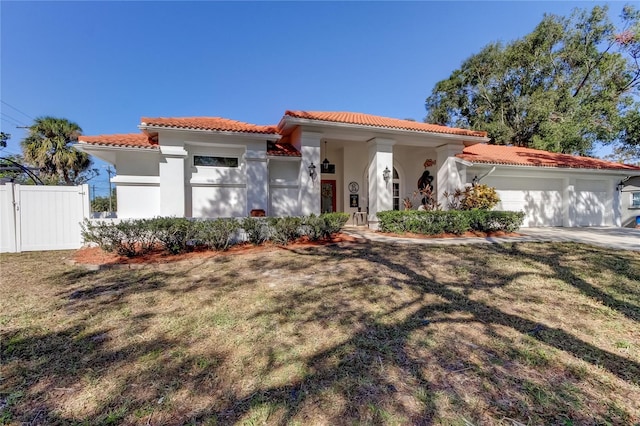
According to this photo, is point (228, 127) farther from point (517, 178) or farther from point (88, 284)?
point (517, 178)

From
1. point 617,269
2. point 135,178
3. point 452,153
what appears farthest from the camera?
point 452,153

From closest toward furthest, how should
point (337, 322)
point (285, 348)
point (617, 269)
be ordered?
point (285, 348), point (337, 322), point (617, 269)

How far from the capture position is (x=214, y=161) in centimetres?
1050

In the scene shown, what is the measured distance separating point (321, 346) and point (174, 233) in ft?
17.4

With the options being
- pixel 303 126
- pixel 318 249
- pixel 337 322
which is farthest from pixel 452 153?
pixel 337 322

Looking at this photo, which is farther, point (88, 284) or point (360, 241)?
point (360, 241)

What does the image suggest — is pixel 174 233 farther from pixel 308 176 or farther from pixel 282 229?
pixel 308 176

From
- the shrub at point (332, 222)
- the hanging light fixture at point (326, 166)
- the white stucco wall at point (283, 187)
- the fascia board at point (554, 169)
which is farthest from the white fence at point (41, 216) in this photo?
the fascia board at point (554, 169)

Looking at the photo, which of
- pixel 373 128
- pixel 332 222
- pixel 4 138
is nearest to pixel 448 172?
pixel 373 128

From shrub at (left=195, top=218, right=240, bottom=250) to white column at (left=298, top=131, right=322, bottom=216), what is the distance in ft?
12.4

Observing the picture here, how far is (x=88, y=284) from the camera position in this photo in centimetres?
506

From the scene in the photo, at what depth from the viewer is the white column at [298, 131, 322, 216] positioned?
10602 mm

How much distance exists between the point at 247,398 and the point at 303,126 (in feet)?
30.8

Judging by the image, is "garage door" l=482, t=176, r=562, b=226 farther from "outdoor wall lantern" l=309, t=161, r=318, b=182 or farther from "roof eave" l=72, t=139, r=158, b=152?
"roof eave" l=72, t=139, r=158, b=152
